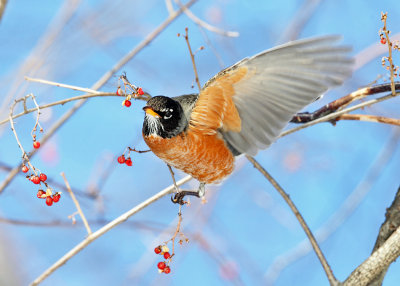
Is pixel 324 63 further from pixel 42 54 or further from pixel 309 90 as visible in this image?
pixel 42 54

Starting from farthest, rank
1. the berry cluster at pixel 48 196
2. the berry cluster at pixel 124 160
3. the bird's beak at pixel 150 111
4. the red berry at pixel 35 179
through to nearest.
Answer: the berry cluster at pixel 124 160, the bird's beak at pixel 150 111, the berry cluster at pixel 48 196, the red berry at pixel 35 179

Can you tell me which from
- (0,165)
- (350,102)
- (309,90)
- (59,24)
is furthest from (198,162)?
(59,24)

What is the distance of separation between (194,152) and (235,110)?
0.29 m

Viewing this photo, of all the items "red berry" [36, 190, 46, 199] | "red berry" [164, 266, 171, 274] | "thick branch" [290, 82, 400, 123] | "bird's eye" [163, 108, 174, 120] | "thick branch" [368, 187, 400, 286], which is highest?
"bird's eye" [163, 108, 174, 120]

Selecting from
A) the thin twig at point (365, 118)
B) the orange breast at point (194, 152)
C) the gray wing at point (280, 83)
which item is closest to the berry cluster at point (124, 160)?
the orange breast at point (194, 152)

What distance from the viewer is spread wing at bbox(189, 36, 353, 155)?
6.55ft

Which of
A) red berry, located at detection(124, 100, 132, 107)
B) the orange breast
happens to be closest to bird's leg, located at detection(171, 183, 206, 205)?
the orange breast

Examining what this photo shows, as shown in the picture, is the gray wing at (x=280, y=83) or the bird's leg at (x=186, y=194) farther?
the bird's leg at (x=186, y=194)

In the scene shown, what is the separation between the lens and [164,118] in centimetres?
229

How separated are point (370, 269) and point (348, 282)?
112 millimetres

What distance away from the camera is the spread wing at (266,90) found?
78.6 inches

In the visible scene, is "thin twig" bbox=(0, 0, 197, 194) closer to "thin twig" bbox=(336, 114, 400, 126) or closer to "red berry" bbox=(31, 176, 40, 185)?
"red berry" bbox=(31, 176, 40, 185)

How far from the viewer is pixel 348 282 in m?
2.03

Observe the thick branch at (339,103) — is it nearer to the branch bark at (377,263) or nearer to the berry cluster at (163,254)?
the branch bark at (377,263)
